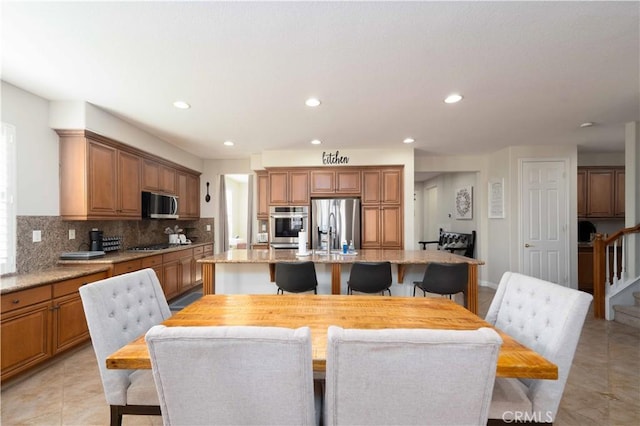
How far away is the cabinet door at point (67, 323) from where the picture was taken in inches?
95.0

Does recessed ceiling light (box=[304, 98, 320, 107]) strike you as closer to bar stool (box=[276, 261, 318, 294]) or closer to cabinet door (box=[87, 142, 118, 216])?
bar stool (box=[276, 261, 318, 294])

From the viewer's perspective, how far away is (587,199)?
5109 millimetres

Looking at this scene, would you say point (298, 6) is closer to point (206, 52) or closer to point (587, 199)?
point (206, 52)

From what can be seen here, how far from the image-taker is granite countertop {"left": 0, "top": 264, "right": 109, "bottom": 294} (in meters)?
2.09

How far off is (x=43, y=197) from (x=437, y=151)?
5.35 metres

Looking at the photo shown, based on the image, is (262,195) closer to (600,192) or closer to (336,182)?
(336,182)

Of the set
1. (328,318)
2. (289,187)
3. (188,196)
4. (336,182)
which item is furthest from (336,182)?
(328,318)

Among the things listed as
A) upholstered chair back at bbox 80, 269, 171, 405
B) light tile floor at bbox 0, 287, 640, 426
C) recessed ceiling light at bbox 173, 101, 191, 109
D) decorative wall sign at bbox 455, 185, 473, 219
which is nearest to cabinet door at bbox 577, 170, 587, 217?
decorative wall sign at bbox 455, 185, 473, 219

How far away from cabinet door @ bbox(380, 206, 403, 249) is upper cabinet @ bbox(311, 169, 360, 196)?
0.65 m

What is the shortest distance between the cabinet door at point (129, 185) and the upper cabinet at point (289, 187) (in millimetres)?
1965

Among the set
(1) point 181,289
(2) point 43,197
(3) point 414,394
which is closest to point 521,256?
(3) point 414,394

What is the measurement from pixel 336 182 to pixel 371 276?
2420 millimetres

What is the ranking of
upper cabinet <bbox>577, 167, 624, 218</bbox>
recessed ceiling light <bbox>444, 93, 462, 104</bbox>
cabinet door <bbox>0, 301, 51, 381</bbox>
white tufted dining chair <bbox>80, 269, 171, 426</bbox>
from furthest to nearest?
upper cabinet <bbox>577, 167, 624, 218</bbox>, recessed ceiling light <bbox>444, 93, 462, 104</bbox>, cabinet door <bbox>0, 301, 51, 381</bbox>, white tufted dining chair <bbox>80, 269, 171, 426</bbox>

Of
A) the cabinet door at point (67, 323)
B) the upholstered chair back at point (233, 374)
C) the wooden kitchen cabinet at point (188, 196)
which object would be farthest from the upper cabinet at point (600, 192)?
the cabinet door at point (67, 323)
